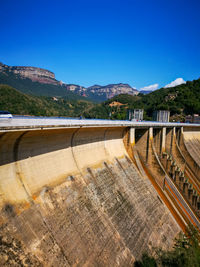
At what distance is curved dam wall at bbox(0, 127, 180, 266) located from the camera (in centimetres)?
684

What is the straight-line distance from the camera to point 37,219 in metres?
7.36

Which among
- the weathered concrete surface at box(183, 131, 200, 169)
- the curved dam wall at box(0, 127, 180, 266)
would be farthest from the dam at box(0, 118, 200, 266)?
the weathered concrete surface at box(183, 131, 200, 169)

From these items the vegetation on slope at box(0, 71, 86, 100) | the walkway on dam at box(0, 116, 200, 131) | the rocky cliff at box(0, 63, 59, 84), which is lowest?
the walkway on dam at box(0, 116, 200, 131)

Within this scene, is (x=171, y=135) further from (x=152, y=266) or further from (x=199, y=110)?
(x=199, y=110)

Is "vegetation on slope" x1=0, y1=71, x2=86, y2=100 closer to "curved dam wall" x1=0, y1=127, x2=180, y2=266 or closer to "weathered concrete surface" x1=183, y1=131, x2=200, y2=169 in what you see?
"weathered concrete surface" x1=183, y1=131, x2=200, y2=169

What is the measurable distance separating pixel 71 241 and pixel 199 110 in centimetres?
5059

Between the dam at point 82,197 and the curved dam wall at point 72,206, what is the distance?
3 centimetres

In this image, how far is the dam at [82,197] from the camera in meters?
6.94

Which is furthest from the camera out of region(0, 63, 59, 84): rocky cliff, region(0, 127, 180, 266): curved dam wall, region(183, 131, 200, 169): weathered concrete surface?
region(0, 63, 59, 84): rocky cliff

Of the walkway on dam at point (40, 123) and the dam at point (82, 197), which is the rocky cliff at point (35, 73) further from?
the walkway on dam at point (40, 123)

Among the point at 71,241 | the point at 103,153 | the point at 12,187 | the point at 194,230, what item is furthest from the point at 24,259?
the point at 194,230

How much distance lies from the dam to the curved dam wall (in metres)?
0.03

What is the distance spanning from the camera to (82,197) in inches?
388

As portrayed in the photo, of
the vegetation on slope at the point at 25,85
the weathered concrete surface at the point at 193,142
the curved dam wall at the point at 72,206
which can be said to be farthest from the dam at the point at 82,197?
the vegetation on slope at the point at 25,85
